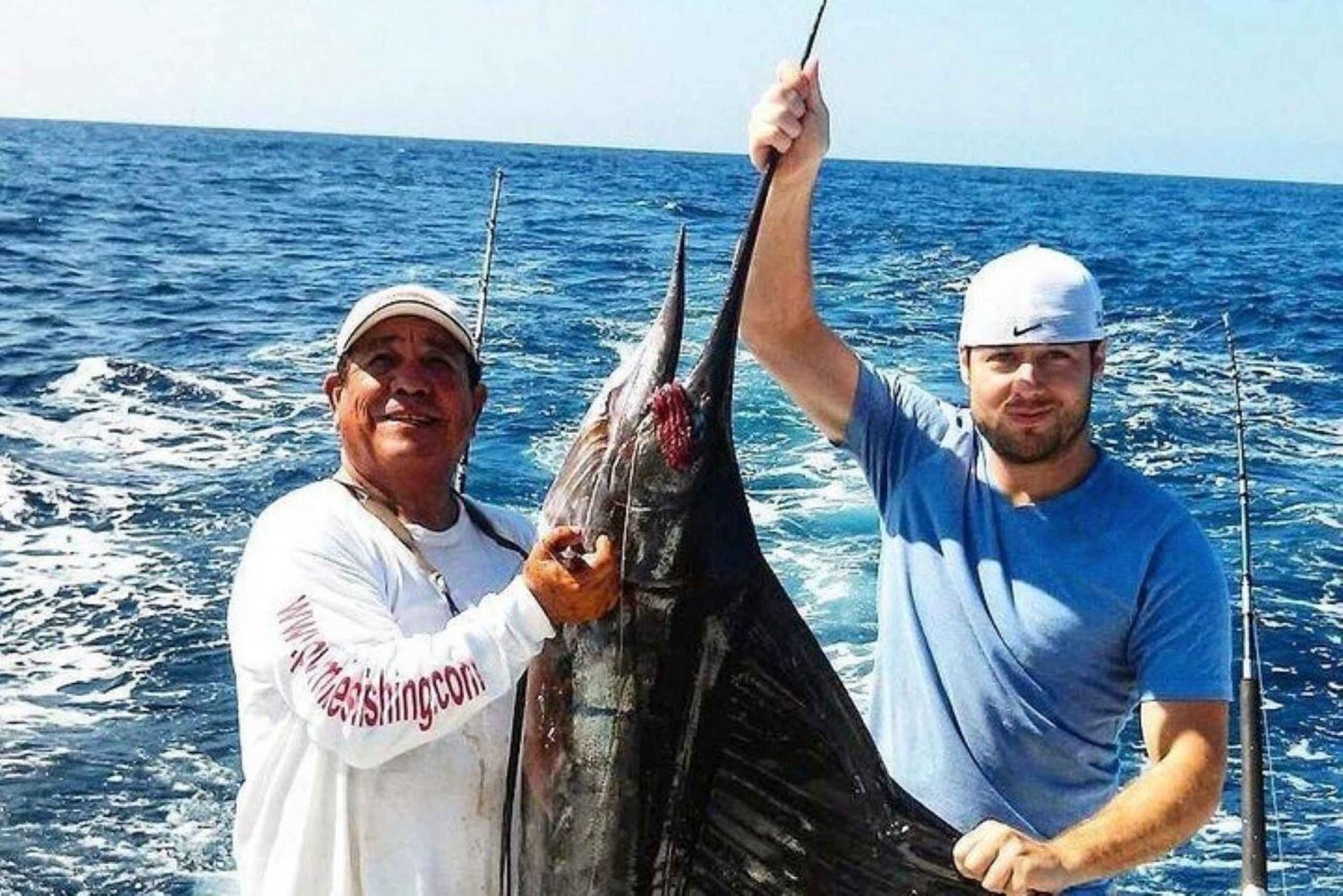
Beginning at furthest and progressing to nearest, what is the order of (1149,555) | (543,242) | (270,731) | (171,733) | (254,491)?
(543,242) → (254,491) → (171,733) → (1149,555) → (270,731)

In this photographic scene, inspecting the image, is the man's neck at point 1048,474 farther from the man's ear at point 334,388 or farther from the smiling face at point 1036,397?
the man's ear at point 334,388

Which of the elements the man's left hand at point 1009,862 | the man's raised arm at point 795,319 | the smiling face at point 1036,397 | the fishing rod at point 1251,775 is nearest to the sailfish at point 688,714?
the man's left hand at point 1009,862

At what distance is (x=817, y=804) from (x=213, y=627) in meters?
5.47

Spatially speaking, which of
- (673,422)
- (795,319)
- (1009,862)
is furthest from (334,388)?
(1009,862)

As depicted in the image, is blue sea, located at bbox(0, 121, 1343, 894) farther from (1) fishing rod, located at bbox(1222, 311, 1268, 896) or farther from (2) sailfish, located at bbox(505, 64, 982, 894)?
(2) sailfish, located at bbox(505, 64, 982, 894)

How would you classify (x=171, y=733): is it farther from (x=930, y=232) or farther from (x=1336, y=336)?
(x=930, y=232)

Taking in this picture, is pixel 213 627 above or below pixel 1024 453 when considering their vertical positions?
below

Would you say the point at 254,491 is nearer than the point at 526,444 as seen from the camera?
Yes

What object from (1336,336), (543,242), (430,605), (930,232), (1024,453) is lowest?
(430,605)

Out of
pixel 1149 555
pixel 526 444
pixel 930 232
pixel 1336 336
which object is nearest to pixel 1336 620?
pixel 526 444

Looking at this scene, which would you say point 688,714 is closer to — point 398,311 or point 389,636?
point 389,636

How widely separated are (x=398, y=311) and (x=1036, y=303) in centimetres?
102

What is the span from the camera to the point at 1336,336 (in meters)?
17.7

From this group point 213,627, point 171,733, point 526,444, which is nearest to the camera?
point 171,733
